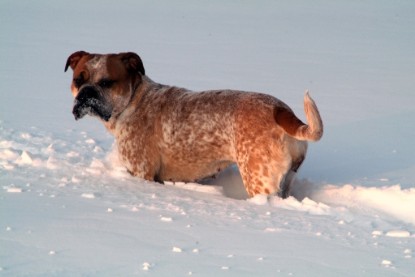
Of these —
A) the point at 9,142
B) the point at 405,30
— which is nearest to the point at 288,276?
the point at 9,142

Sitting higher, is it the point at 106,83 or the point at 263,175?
the point at 106,83

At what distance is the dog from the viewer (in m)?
4.51

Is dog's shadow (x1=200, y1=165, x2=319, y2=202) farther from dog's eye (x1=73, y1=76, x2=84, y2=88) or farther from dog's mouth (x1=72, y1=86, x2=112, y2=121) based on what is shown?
dog's eye (x1=73, y1=76, x2=84, y2=88)

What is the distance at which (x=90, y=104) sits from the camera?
4949 mm

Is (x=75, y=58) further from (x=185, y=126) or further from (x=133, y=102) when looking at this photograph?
(x=185, y=126)

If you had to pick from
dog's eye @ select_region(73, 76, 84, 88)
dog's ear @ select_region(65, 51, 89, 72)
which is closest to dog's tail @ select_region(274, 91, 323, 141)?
dog's eye @ select_region(73, 76, 84, 88)

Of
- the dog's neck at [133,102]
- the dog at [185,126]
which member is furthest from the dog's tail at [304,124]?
the dog's neck at [133,102]

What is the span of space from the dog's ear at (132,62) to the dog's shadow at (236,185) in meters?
1.06

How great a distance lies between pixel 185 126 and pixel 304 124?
1062mm

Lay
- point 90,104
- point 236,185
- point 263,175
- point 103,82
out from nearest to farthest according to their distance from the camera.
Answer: point 263,175 < point 90,104 < point 103,82 < point 236,185

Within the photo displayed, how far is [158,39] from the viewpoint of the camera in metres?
12.3

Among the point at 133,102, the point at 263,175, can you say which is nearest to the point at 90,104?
the point at 133,102

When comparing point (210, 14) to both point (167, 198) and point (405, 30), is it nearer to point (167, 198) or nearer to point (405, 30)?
point (405, 30)

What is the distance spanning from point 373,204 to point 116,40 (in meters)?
8.02
